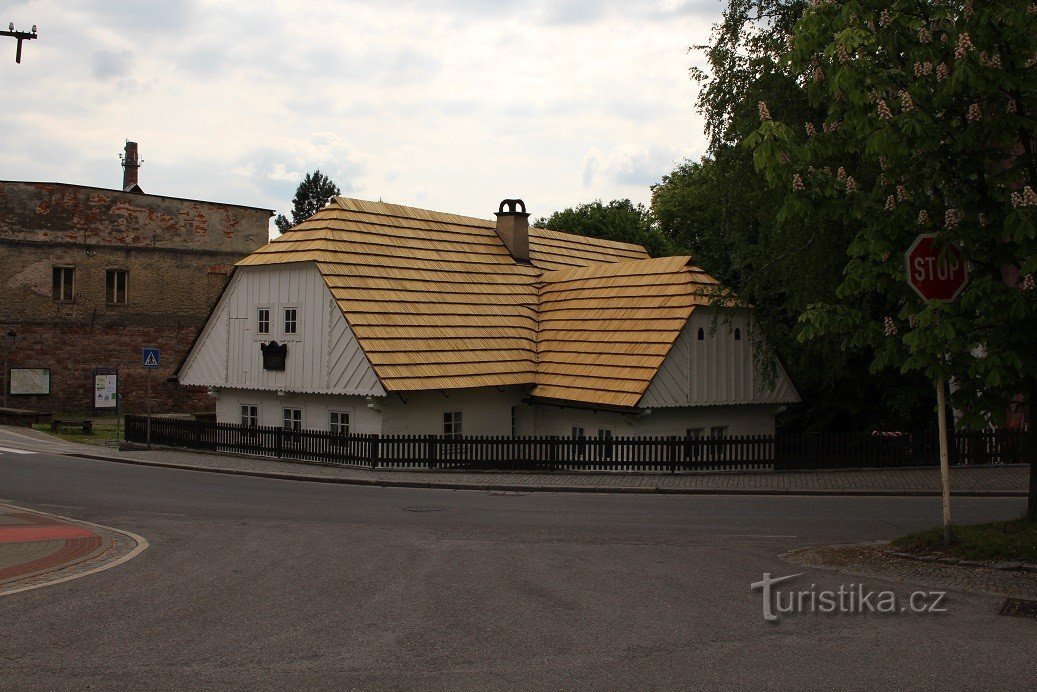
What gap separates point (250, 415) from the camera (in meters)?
31.4

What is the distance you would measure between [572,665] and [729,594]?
10.8ft

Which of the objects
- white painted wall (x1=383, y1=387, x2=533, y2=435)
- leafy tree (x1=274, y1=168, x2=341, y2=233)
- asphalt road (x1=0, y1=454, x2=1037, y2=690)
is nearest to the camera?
asphalt road (x1=0, y1=454, x2=1037, y2=690)

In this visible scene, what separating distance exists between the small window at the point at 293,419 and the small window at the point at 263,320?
2.54 meters

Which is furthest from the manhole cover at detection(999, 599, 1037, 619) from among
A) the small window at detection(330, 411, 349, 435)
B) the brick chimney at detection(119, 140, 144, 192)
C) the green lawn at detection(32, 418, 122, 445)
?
the brick chimney at detection(119, 140, 144, 192)

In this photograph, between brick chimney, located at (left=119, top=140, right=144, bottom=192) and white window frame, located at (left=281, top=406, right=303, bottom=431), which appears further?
brick chimney, located at (left=119, top=140, right=144, bottom=192)

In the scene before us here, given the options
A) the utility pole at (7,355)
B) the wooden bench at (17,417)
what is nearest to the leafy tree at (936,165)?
the wooden bench at (17,417)

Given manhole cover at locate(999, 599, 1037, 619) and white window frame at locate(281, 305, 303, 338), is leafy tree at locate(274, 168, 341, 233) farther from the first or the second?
manhole cover at locate(999, 599, 1037, 619)

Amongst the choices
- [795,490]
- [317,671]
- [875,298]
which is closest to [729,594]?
[317,671]

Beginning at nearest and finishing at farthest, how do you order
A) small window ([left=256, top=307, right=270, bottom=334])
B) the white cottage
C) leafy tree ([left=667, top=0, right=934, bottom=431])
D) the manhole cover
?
1. the manhole cover
2. leafy tree ([left=667, top=0, right=934, bottom=431])
3. the white cottage
4. small window ([left=256, top=307, right=270, bottom=334])

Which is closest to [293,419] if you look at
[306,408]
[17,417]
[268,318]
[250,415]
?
[306,408]

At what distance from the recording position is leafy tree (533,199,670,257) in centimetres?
6162

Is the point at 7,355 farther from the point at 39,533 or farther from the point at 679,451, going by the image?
the point at 679,451

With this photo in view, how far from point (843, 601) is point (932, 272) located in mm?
4487

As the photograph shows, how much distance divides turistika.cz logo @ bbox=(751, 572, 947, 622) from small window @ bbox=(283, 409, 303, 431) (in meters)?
20.6
